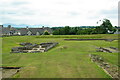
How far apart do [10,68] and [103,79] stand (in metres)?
6.98

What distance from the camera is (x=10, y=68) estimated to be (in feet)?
36.8

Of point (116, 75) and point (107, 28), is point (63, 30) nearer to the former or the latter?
point (107, 28)

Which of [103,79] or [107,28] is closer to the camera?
[103,79]

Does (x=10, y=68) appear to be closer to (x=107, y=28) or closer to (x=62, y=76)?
(x=62, y=76)

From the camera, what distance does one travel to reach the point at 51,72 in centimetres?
931

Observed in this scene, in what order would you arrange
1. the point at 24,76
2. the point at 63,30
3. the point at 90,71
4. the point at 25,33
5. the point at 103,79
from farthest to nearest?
the point at 25,33 < the point at 63,30 < the point at 90,71 < the point at 24,76 < the point at 103,79

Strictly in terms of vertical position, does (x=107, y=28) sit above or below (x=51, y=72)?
above

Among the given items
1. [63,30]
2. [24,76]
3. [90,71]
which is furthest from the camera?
[63,30]

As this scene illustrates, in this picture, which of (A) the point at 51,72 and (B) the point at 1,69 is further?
(B) the point at 1,69

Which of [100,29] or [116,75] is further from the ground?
[100,29]

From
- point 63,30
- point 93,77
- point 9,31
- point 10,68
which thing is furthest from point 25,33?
point 93,77

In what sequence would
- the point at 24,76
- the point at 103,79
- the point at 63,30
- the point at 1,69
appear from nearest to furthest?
1. the point at 103,79
2. the point at 24,76
3. the point at 1,69
4. the point at 63,30

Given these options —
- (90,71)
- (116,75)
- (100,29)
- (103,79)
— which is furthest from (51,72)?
(100,29)

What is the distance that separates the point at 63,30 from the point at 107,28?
18.8 m
